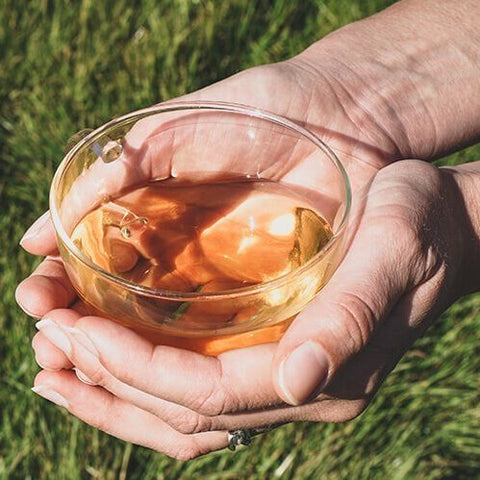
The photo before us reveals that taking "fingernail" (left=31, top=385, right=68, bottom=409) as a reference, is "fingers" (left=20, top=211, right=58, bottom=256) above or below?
above

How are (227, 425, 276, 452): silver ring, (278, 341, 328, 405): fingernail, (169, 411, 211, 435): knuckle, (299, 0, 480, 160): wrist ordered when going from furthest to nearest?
1. (299, 0, 480, 160): wrist
2. (227, 425, 276, 452): silver ring
3. (169, 411, 211, 435): knuckle
4. (278, 341, 328, 405): fingernail

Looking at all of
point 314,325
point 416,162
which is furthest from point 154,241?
point 416,162

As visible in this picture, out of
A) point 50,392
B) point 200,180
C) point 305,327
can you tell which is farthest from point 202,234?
point 50,392

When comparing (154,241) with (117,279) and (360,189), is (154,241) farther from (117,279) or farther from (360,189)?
(360,189)

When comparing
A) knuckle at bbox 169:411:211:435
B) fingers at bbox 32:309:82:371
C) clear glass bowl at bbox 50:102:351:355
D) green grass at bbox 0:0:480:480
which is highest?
clear glass bowl at bbox 50:102:351:355

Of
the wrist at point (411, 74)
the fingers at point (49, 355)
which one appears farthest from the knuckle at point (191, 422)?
the wrist at point (411, 74)

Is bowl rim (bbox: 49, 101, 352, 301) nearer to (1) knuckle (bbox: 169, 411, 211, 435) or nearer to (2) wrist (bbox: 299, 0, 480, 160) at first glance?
(1) knuckle (bbox: 169, 411, 211, 435)

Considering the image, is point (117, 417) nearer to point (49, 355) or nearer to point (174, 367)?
point (49, 355)

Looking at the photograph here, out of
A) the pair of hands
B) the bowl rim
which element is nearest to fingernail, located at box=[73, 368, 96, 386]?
the pair of hands
